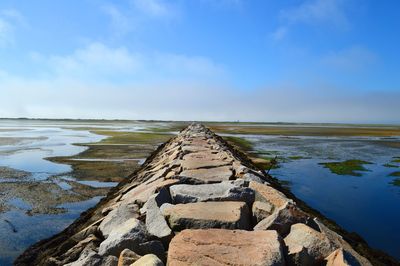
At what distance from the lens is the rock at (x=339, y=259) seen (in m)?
3.13

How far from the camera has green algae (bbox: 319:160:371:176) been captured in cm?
1503

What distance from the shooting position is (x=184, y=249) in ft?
10.6

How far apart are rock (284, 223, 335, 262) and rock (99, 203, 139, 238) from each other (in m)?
2.14

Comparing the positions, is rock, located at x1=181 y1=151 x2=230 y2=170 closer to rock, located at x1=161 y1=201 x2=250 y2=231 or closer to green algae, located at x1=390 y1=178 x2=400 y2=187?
rock, located at x1=161 y1=201 x2=250 y2=231

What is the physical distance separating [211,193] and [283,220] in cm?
138

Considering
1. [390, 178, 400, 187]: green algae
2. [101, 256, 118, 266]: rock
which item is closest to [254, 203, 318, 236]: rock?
[101, 256, 118, 266]: rock

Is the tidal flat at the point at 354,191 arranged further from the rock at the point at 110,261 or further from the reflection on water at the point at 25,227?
the reflection on water at the point at 25,227

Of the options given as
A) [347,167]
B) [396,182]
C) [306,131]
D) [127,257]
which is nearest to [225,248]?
[127,257]

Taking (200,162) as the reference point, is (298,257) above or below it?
below

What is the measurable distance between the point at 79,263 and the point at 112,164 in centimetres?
1207

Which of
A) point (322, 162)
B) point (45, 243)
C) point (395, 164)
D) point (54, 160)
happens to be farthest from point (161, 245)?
point (395, 164)

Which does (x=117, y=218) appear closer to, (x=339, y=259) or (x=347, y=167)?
(x=339, y=259)

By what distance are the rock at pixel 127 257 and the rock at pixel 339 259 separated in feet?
5.57

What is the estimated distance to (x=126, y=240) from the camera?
3.76 m
